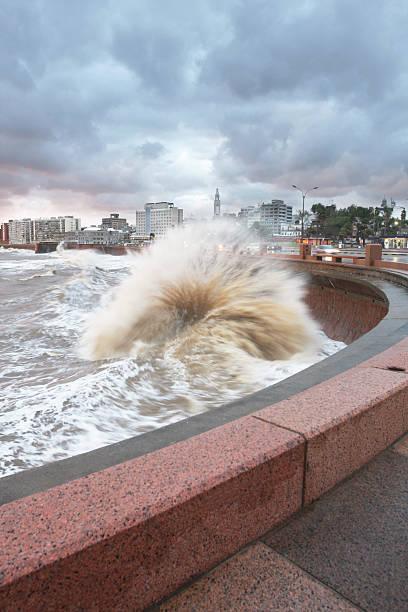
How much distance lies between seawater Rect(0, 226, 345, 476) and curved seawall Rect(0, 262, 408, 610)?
1.61 m

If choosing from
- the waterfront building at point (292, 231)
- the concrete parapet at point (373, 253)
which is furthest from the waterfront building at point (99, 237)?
the concrete parapet at point (373, 253)

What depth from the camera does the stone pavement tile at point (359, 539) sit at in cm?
134

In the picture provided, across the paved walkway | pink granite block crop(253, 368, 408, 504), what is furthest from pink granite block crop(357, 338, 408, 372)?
the paved walkway

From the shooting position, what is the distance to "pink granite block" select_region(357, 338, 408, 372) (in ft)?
8.73

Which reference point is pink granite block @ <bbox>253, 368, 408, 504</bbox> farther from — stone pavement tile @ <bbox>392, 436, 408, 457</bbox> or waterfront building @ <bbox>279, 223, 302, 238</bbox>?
waterfront building @ <bbox>279, 223, 302, 238</bbox>

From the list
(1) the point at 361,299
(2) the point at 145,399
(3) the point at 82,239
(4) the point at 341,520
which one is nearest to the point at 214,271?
(2) the point at 145,399

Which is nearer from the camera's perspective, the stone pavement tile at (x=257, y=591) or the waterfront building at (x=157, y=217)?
the stone pavement tile at (x=257, y=591)

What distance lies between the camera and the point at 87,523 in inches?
46.4

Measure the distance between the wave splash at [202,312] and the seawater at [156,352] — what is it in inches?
0.8

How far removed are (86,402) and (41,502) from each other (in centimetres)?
275

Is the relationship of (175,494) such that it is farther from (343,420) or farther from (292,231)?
(292,231)

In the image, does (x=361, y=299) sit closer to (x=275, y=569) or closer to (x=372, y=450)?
(x=372, y=450)

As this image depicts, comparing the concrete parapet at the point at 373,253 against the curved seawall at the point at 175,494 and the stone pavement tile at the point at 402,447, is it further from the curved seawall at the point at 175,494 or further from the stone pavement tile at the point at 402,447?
the stone pavement tile at the point at 402,447

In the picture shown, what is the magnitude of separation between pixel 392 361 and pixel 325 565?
175cm
